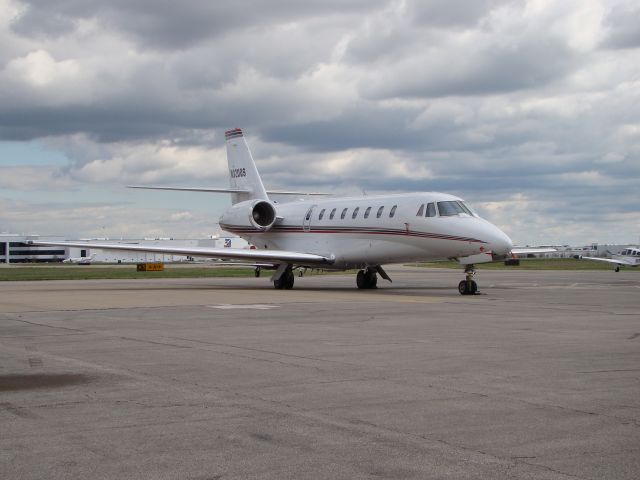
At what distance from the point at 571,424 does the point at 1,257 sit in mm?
181617

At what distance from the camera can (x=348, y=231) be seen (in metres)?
32.2

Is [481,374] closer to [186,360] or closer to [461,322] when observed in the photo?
[186,360]

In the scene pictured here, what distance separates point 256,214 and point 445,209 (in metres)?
11.4

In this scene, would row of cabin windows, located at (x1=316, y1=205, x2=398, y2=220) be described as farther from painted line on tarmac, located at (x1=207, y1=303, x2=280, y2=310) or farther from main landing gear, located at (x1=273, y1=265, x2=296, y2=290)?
painted line on tarmac, located at (x1=207, y1=303, x2=280, y2=310)

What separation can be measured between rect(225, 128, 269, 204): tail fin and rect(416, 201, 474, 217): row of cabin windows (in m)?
11.9

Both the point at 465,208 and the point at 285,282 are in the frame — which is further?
the point at 285,282

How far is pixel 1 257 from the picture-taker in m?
174

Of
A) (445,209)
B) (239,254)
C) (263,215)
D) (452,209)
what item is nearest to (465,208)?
(452,209)

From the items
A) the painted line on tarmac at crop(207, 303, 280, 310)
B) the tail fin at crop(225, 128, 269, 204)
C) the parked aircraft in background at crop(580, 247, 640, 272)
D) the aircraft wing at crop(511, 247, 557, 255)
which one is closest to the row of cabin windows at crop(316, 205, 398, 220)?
the tail fin at crop(225, 128, 269, 204)

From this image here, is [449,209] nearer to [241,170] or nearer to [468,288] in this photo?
[468,288]

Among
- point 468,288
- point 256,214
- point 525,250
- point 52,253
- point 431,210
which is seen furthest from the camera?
point 52,253

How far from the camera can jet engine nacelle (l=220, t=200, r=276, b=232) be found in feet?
120

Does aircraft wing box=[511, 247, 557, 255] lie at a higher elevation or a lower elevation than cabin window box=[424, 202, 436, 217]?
lower

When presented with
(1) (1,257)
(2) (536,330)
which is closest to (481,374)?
(2) (536,330)
